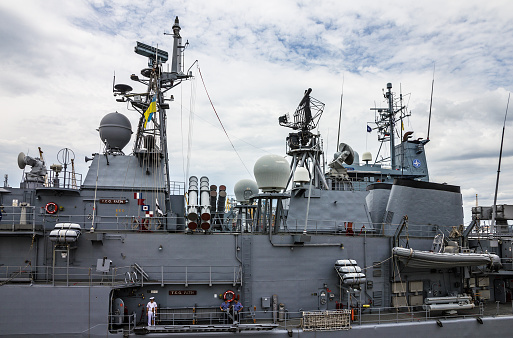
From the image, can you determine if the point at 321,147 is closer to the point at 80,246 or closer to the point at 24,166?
the point at 80,246

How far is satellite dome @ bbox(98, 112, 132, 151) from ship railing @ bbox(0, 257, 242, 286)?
563 centimetres

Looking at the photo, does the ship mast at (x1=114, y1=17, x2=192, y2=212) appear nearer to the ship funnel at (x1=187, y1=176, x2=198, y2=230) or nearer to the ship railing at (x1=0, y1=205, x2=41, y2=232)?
the ship funnel at (x1=187, y1=176, x2=198, y2=230)

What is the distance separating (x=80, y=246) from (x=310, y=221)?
28.8 ft

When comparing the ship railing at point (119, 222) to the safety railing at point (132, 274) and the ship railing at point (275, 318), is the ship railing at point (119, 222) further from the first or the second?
the ship railing at point (275, 318)

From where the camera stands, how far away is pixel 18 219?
47.5 ft

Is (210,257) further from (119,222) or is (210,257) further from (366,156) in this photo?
(366,156)

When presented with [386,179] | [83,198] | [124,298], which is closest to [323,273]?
[124,298]

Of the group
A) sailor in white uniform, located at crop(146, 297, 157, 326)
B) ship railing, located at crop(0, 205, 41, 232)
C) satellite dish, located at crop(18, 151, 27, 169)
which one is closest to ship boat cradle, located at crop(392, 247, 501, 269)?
sailor in white uniform, located at crop(146, 297, 157, 326)

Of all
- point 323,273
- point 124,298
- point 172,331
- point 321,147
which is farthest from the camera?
point 321,147

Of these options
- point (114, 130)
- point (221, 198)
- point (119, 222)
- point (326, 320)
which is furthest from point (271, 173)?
point (114, 130)

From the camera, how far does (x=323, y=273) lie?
14383mm

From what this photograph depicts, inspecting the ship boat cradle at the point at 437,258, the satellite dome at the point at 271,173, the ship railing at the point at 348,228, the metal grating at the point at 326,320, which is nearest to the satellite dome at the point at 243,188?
the ship railing at the point at 348,228

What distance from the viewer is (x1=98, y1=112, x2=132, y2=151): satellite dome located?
16703 mm

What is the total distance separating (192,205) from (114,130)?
5.19m
